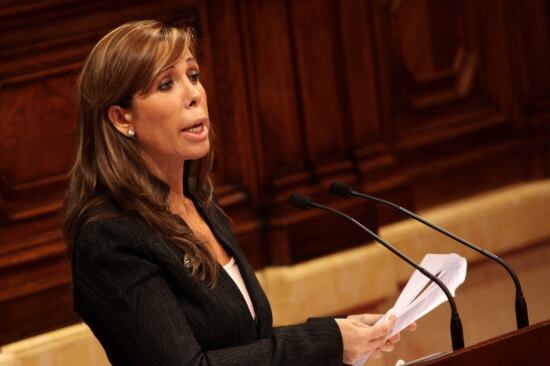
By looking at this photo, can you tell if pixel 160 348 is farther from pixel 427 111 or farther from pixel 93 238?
pixel 427 111

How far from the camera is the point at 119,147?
7.67 feet

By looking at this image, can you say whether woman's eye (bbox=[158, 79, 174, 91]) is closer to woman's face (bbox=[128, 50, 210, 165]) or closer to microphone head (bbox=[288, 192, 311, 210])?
woman's face (bbox=[128, 50, 210, 165])

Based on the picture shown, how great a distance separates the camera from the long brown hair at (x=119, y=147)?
2.30 meters

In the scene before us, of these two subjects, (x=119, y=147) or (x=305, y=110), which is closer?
(x=119, y=147)

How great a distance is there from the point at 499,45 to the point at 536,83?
0.92 feet

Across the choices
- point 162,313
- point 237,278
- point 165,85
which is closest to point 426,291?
point 237,278

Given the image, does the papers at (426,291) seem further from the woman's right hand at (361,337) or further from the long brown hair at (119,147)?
the long brown hair at (119,147)

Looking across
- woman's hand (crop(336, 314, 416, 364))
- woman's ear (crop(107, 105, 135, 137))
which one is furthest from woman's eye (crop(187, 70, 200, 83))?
woman's hand (crop(336, 314, 416, 364))

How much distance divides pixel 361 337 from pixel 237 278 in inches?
11.8

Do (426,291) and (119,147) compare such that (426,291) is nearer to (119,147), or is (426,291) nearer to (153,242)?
(153,242)

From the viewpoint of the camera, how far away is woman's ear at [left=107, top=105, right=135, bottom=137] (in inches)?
91.9

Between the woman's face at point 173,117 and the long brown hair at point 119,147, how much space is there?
0.02 m

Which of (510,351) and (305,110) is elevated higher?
(305,110)

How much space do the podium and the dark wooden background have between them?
2115 millimetres
